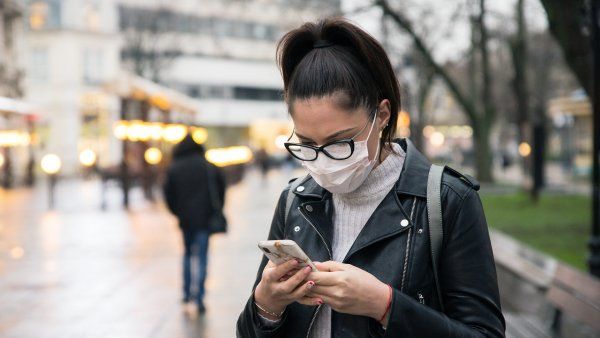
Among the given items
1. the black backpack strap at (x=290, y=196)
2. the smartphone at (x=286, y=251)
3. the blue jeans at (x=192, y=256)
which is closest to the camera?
the smartphone at (x=286, y=251)

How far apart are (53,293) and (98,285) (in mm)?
660

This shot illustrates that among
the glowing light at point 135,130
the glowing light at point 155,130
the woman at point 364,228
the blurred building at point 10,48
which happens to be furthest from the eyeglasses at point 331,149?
the blurred building at point 10,48

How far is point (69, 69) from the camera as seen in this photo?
168 ft

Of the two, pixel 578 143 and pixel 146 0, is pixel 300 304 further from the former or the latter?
pixel 146 0

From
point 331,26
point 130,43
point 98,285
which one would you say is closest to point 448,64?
point 130,43

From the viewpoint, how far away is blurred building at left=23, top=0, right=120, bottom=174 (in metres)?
50.3

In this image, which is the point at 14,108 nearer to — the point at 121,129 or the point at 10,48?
the point at 10,48

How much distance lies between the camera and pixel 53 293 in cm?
1002

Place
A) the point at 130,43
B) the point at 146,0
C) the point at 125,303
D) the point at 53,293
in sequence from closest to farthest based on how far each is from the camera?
the point at 125,303 < the point at 53,293 < the point at 130,43 < the point at 146,0

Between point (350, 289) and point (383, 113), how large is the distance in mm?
534

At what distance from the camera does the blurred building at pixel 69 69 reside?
165 ft

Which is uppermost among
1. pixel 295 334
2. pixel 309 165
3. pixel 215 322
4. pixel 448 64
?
pixel 448 64

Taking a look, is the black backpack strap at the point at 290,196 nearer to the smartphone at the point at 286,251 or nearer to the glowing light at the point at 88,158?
the smartphone at the point at 286,251

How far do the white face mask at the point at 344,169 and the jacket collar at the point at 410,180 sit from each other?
0.31 feet
